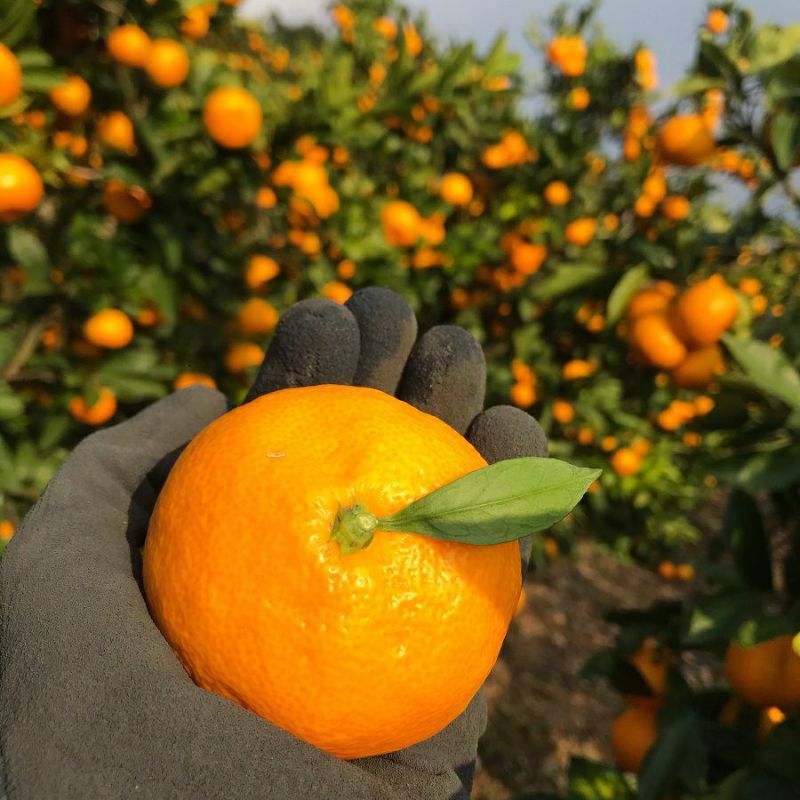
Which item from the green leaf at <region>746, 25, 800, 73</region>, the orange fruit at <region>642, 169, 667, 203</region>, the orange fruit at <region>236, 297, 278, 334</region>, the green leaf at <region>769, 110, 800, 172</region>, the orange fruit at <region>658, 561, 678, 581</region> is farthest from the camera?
the orange fruit at <region>658, 561, 678, 581</region>

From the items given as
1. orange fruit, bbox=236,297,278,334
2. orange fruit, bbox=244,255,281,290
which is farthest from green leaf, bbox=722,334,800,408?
orange fruit, bbox=244,255,281,290

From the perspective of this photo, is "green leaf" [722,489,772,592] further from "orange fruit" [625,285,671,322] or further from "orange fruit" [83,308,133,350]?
"orange fruit" [83,308,133,350]

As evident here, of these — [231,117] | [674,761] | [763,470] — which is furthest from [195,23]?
[674,761]

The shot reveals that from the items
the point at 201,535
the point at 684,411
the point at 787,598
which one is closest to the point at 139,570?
the point at 201,535

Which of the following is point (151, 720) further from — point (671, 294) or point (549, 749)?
point (549, 749)

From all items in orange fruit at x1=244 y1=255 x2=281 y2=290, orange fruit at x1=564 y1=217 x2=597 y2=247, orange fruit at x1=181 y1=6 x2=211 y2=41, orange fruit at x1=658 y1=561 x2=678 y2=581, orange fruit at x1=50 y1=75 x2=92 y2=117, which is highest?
orange fruit at x1=181 y1=6 x2=211 y2=41

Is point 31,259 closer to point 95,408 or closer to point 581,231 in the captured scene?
point 95,408
